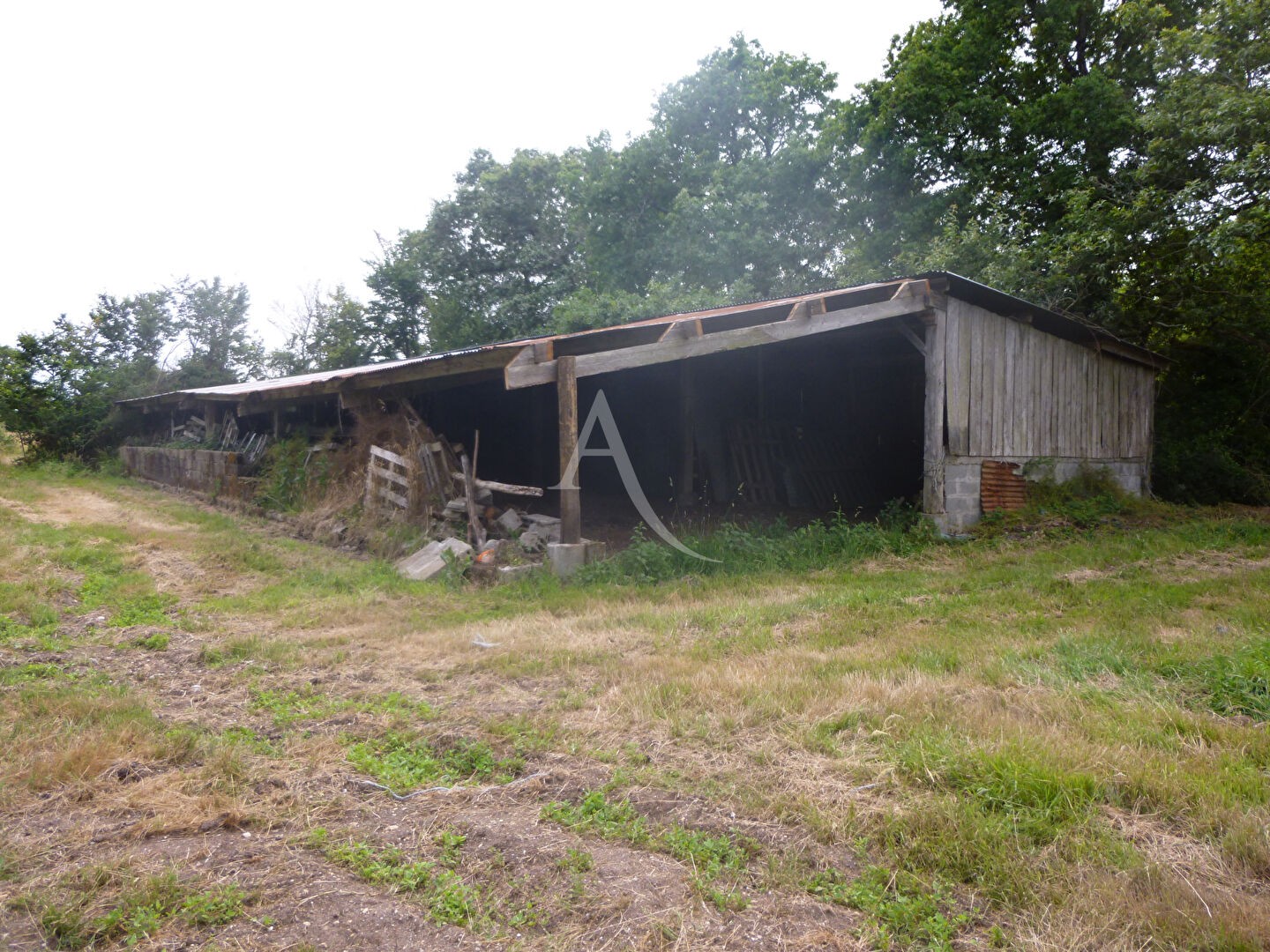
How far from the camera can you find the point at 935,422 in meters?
10.0

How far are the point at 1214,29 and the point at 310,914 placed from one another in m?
16.5

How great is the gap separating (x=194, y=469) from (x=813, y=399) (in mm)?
12116

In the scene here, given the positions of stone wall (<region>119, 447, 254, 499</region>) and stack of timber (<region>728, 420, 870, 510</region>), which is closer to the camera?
stack of timber (<region>728, 420, 870, 510</region>)

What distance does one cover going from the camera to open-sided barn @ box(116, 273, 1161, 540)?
335 inches

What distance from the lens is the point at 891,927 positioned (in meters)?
2.34

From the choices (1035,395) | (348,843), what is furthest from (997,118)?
(348,843)

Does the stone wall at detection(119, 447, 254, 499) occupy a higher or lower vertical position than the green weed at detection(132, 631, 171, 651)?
higher

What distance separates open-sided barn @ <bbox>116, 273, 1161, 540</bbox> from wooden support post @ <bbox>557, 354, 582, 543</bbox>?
0.02m

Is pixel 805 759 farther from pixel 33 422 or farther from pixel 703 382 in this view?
pixel 33 422

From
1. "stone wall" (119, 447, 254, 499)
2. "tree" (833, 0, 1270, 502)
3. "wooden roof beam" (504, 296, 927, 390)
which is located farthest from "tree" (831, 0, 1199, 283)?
"stone wall" (119, 447, 254, 499)

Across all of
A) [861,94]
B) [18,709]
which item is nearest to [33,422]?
[18,709]

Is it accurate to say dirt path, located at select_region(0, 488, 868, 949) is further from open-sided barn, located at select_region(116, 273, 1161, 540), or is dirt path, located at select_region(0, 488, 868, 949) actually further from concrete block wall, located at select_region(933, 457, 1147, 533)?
concrete block wall, located at select_region(933, 457, 1147, 533)

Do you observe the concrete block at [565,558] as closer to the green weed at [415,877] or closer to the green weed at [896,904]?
the green weed at [415,877]

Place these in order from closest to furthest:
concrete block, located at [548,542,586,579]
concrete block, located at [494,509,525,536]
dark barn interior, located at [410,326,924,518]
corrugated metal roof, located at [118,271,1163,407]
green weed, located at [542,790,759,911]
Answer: green weed, located at [542,790,759,911] < concrete block, located at [548,542,586,579] < corrugated metal roof, located at [118,271,1163,407] < concrete block, located at [494,509,525,536] < dark barn interior, located at [410,326,924,518]
